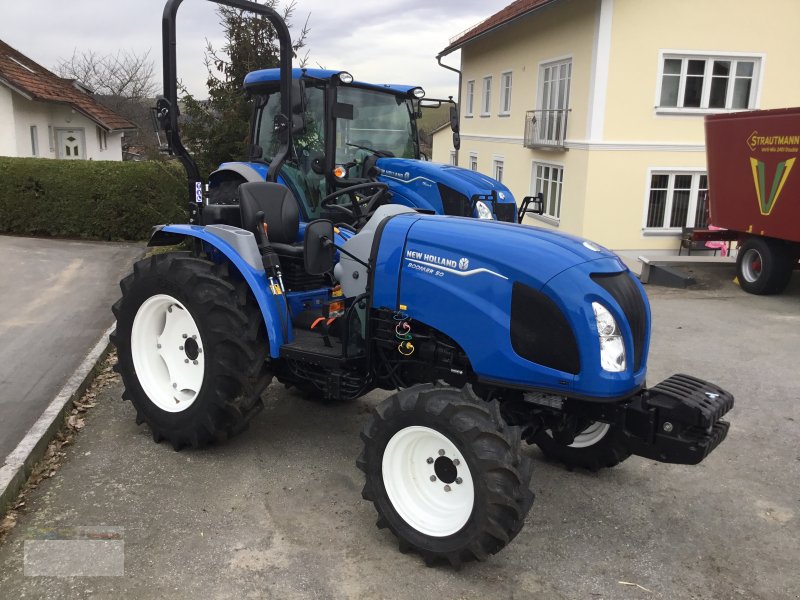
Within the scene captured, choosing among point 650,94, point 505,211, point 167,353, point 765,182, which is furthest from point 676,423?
point 650,94

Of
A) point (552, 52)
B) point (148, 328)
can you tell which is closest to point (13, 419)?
point (148, 328)

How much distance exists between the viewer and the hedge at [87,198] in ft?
42.0

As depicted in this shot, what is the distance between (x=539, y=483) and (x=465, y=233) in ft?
5.28

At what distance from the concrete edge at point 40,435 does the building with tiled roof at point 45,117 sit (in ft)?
48.9

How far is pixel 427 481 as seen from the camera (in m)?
3.26

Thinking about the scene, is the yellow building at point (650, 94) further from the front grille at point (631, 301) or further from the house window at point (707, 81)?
the front grille at point (631, 301)

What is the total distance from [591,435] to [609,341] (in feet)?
3.84

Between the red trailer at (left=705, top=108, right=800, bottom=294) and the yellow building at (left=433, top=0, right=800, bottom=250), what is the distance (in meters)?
3.12

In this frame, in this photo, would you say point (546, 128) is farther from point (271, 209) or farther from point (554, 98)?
point (271, 209)

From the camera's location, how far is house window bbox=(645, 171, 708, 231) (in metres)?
14.3

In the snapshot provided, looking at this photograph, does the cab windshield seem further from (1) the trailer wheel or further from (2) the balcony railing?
(2) the balcony railing

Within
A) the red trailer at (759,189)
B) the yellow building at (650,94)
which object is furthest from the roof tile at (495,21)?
the red trailer at (759,189)

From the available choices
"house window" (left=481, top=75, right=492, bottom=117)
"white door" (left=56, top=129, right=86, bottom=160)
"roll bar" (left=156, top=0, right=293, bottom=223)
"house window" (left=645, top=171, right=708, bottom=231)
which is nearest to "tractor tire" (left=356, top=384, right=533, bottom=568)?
"roll bar" (left=156, top=0, right=293, bottom=223)

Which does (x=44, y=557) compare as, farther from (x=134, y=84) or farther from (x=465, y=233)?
(x=134, y=84)
